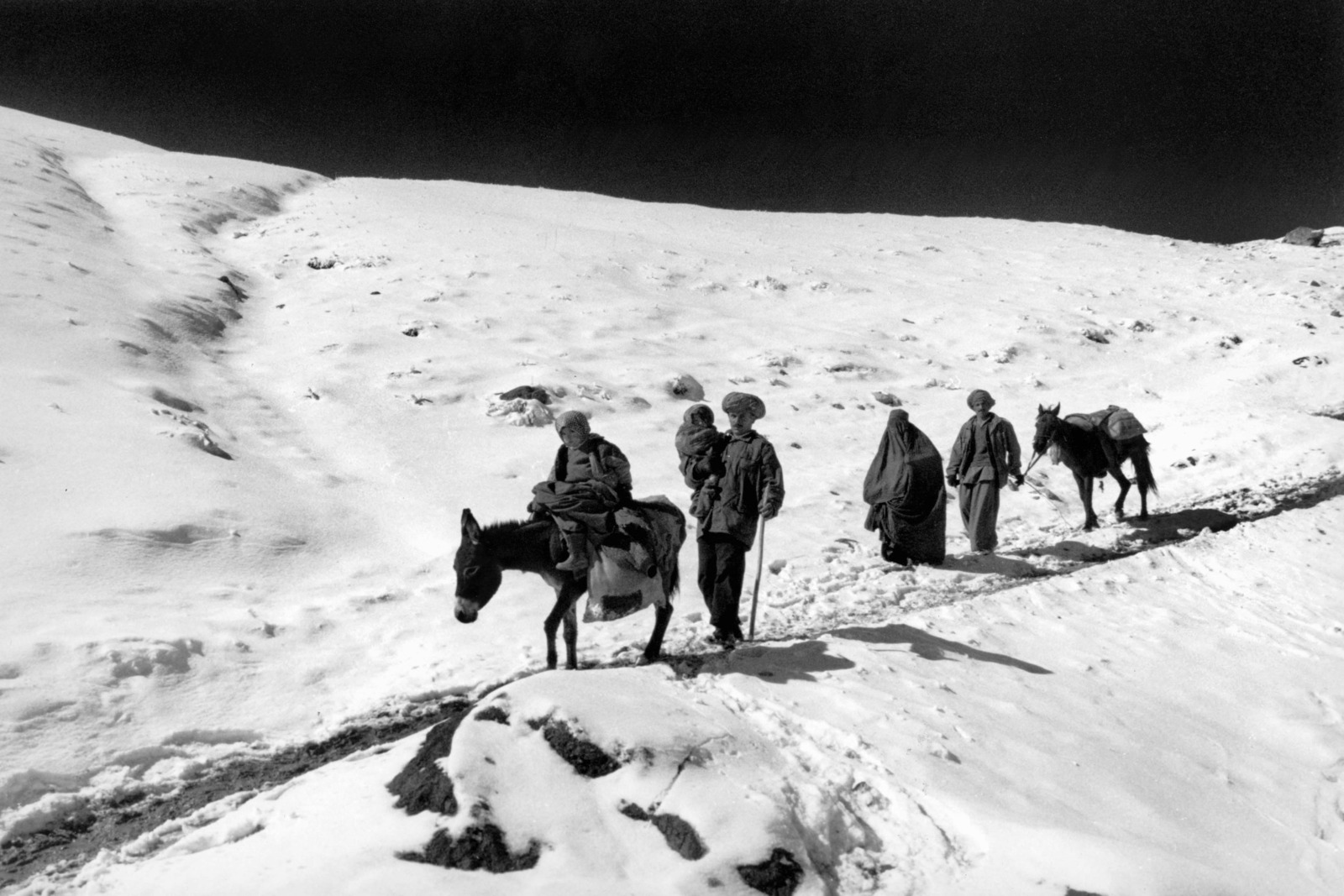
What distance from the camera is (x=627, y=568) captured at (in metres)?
5.79

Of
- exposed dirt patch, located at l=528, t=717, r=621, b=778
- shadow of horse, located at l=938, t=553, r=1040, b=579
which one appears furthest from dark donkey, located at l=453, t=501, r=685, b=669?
shadow of horse, located at l=938, t=553, r=1040, b=579

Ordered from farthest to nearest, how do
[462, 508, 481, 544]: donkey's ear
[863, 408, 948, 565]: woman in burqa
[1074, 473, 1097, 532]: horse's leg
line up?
[1074, 473, 1097, 532]: horse's leg
[863, 408, 948, 565]: woman in burqa
[462, 508, 481, 544]: donkey's ear

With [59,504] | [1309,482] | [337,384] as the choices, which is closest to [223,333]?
[337,384]

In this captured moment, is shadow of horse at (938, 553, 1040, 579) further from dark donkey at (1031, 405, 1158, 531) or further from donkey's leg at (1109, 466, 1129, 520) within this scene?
donkey's leg at (1109, 466, 1129, 520)

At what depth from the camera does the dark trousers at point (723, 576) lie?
266 inches

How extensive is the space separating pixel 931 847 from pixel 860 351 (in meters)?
16.1

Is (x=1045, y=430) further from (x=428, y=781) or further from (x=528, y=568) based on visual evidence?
(x=428, y=781)

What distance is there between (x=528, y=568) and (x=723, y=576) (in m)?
1.61

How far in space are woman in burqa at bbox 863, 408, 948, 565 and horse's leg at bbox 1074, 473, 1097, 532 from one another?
2724mm

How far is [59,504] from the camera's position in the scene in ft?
25.4

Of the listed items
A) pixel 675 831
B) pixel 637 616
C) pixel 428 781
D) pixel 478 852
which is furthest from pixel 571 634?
pixel 478 852

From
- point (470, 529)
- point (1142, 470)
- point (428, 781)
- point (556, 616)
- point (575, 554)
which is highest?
point (1142, 470)

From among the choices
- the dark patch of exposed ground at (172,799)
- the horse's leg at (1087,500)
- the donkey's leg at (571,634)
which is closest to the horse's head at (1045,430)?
the horse's leg at (1087,500)

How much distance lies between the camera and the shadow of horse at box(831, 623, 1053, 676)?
6.53 m
